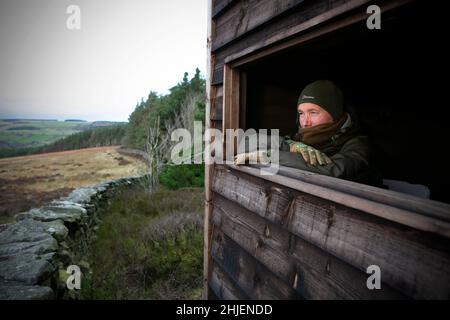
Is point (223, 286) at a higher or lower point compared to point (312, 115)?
lower

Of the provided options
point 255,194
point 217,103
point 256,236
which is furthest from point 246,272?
point 217,103

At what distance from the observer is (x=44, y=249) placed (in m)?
3.88

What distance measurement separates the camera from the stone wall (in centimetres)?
292

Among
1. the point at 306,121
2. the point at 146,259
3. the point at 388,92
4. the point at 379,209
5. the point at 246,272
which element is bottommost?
the point at 146,259

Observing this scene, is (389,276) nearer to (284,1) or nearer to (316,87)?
(316,87)

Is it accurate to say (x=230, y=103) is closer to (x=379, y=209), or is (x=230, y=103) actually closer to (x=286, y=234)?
(x=286, y=234)

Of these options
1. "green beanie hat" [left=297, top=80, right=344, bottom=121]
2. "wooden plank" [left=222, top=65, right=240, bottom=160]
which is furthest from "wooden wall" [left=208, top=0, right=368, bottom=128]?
"green beanie hat" [left=297, top=80, right=344, bottom=121]

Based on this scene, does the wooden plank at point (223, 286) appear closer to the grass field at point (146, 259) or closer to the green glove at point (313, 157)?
the green glove at point (313, 157)

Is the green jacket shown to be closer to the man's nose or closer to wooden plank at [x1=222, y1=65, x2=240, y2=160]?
the man's nose

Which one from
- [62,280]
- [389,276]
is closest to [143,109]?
[62,280]

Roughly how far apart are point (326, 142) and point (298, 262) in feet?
3.02

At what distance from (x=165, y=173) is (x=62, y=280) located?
1045 cm

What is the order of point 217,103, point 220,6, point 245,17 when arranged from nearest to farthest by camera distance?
point 245,17
point 220,6
point 217,103

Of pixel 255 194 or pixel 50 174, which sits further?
pixel 50 174
